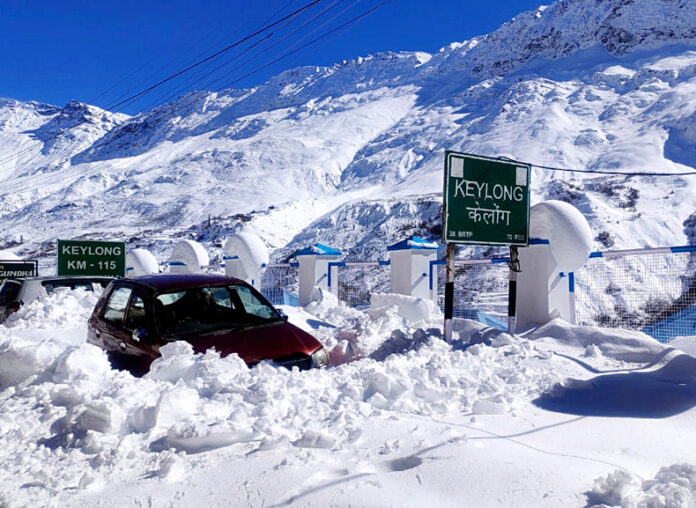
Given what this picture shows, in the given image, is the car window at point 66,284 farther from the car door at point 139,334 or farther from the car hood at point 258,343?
the car hood at point 258,343

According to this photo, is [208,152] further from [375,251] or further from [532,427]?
[532,427]

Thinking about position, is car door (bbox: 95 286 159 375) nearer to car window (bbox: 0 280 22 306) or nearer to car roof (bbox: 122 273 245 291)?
car roof (bbox: 122 273 245 291)

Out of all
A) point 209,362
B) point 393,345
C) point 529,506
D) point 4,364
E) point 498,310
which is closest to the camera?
point 529,506

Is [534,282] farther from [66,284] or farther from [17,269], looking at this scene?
[17,269]

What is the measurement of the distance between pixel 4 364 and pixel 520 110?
59.8 m

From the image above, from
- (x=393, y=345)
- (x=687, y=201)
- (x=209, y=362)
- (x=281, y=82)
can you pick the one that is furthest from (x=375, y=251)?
(x=281, y=82)

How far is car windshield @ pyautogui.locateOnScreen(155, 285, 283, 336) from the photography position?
553 centimetres

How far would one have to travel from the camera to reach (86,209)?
2457 inches

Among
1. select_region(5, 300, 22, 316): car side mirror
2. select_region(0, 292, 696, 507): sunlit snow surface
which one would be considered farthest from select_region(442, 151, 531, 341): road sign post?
select_region(5, 300, 22, 316): car side mirror

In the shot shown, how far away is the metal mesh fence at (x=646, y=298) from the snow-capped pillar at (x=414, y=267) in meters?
2.81

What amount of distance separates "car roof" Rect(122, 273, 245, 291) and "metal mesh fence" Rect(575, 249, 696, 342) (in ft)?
17.1

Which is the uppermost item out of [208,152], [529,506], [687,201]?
[208,152]

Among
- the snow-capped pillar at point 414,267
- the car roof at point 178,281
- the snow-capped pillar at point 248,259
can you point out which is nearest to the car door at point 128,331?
the car roof at point 178,281

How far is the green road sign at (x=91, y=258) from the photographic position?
571 inches
